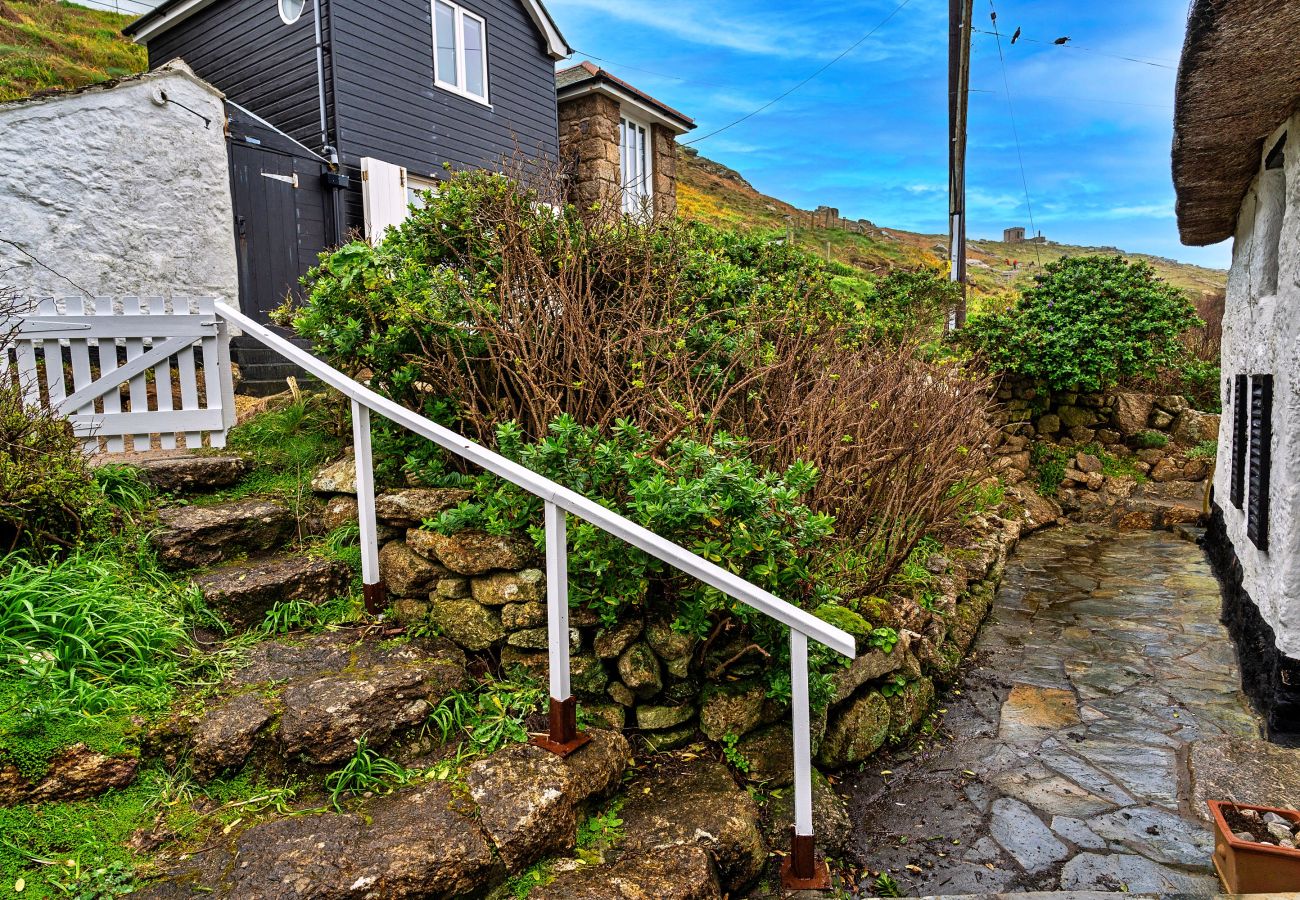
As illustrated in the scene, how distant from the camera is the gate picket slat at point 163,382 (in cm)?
376

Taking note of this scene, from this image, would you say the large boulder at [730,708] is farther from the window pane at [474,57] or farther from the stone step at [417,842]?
the window pane at [474,57]

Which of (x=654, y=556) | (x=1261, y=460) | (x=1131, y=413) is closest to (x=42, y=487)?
(x=654, y=556)

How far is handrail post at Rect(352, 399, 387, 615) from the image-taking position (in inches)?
120

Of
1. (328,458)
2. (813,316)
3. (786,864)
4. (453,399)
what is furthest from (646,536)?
(813,316)

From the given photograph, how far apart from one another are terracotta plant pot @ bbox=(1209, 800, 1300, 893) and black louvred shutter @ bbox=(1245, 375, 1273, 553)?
2.17 metres

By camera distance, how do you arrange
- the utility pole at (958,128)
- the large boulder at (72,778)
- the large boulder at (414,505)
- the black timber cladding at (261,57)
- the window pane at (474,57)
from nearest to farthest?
the large boulder at (72,778)
the large boulder at (414,505)
the black timber cladding at (261,57)
the utility pole at (958,128)
the window pane at (474,57)

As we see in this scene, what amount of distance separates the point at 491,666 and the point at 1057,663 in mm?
3686

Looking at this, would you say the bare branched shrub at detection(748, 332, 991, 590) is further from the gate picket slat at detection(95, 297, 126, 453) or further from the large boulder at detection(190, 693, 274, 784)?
the gate picket slat at detection(95, 297, 126, 453)

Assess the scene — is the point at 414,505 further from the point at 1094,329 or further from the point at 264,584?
the point at 1094,329

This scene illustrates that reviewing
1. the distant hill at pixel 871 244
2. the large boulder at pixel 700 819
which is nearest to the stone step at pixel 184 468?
the large boulder at pixel 700 819

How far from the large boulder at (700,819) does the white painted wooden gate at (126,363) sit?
305 centimetres

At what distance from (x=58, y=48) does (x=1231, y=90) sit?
2059cm

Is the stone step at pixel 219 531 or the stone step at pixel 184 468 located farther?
the stone step at pixel 184 468

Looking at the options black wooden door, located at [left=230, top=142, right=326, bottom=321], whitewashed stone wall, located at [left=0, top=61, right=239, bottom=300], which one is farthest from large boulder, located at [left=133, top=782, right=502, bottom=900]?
black wooden door, located at [left=230, top=142, right=326, bottom=321]
